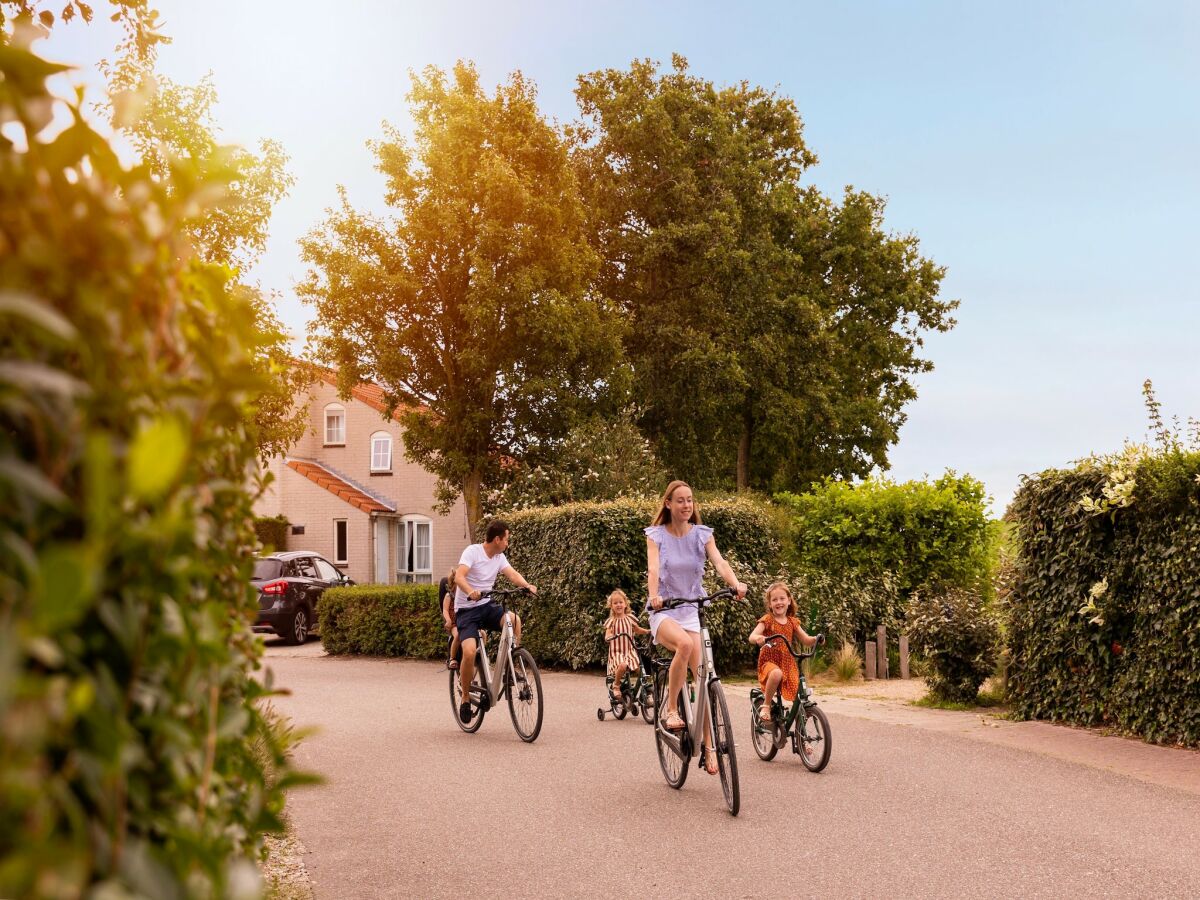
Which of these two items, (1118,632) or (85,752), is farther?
(1118,632)

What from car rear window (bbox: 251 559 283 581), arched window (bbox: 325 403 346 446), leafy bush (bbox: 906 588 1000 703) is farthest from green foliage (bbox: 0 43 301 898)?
arched window (bbox: 325 403 346 446)

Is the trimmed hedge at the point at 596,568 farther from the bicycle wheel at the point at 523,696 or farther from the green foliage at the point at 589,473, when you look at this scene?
the green foliage at the point at 589,473

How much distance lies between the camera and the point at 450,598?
475 inches

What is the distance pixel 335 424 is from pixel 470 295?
55.5 ft

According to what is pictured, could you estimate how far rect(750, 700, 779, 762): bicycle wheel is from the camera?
9602mm

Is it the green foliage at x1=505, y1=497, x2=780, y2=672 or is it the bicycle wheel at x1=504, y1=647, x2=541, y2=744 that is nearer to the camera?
the bicycle wheel at x1=504, y1=647, x2=541, y2=744

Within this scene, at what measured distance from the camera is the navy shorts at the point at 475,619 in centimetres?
1121

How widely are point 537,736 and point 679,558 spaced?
3.28 metres

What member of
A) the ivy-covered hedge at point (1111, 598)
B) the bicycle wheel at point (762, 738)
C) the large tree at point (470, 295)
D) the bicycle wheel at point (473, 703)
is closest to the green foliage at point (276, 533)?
Answer: the large tree at point (470, 295)

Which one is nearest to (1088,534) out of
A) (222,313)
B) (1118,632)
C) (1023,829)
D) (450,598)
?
(1118,632)

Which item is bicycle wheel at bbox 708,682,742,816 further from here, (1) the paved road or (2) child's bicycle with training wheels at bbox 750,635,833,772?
(2) child's bicycle with training wheels at bbox 750,635,833,772

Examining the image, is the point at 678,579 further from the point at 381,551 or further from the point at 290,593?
the point at 381,551

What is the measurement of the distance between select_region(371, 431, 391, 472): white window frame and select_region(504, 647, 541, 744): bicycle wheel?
3310 cm

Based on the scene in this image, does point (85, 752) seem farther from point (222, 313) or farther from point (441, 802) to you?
point (441, 802)
